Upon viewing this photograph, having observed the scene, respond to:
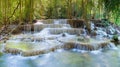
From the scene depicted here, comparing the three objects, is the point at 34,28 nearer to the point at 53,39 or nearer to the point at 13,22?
the point at 13,22

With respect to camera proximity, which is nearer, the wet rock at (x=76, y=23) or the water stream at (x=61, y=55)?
the water stream at (x=61, y=55)

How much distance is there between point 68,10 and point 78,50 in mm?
9653

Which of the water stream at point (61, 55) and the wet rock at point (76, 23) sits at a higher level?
the wet rock at point (76, 23)

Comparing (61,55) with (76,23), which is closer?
(61,55)

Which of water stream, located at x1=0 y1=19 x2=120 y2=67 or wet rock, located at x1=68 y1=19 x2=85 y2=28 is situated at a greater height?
wet rock, located at x1=68 y1=19 x2=85 y2=28


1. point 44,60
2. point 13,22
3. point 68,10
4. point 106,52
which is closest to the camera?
point 44,60

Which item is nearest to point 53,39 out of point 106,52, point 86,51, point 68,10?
point 86,51

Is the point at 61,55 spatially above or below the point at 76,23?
below

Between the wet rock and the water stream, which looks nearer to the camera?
the water stream

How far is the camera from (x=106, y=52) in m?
8.91

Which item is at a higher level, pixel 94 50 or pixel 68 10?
pixel 68 10

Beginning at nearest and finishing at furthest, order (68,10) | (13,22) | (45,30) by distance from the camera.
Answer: (45,30) → (13,22) → (68,10)

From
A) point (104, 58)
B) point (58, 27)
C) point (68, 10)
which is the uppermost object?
point (68, 10)

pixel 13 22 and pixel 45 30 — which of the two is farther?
pixel 13 22
